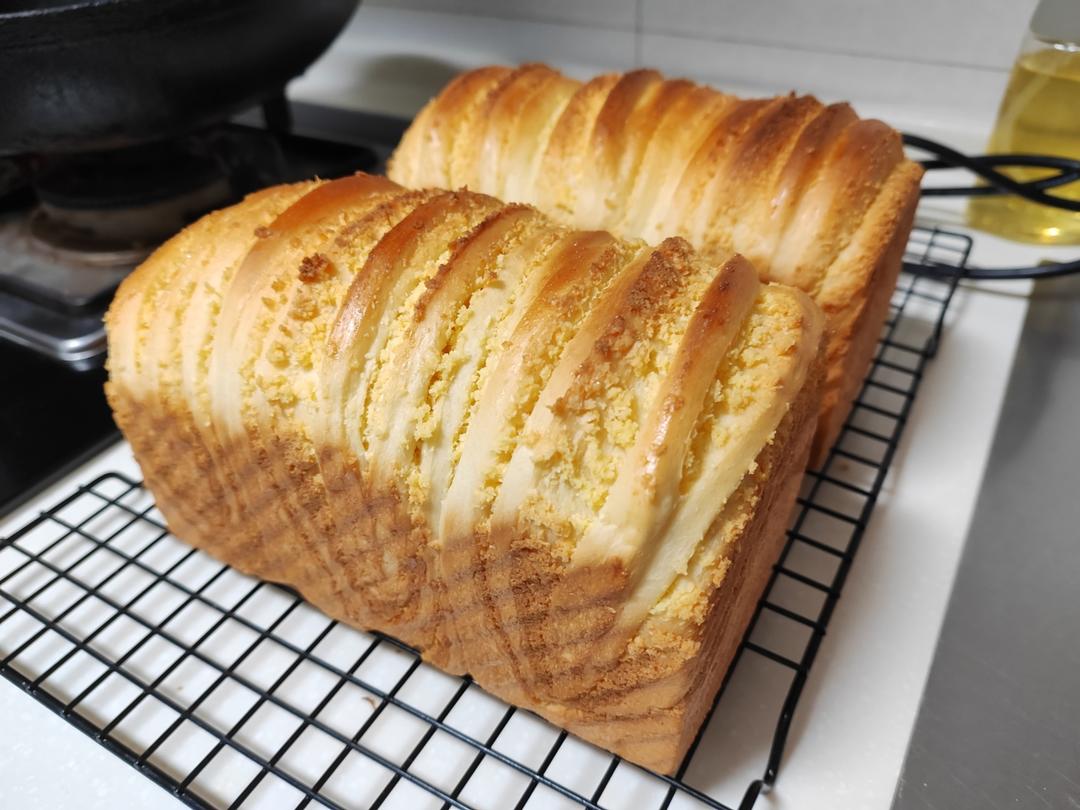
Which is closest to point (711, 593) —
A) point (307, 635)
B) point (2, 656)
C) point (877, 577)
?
point (877, 577)

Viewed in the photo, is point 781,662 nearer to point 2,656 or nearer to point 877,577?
point 877,577

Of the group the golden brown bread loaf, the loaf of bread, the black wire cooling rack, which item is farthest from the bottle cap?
the golden brown bread loaf

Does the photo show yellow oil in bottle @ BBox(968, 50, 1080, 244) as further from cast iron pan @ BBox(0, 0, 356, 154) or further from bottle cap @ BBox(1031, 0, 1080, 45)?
cast iron pan @ BBox(0, 0, 356, 154)

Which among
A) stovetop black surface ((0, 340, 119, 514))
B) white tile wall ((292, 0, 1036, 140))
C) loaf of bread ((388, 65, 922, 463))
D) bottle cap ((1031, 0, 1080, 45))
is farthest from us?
white tile wall ((292, 0, 1036, 140))

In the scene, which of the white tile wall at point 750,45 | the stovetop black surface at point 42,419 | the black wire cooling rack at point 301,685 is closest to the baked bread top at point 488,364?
the black wire cooling rack at point 301,685

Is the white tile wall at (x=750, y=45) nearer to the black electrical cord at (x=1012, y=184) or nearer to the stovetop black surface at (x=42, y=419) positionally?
the black electrical cord at (x=1012, y=184)

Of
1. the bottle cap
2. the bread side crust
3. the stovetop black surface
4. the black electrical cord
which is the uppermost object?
the bottle cap

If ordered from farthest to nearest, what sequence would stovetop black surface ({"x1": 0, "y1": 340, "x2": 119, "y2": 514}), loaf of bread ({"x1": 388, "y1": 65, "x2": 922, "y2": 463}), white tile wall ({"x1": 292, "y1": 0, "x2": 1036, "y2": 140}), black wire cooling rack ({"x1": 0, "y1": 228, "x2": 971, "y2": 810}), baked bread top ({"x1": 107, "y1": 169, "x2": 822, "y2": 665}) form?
white tile wall ({"x1": 292, "y1": 0, "x2": 1036, "y2": 140}) < stovetop black surface ({"x1": 0, "y1": 340, "x2": 119, "y2": 514}) < loaf of bread ({"x1": 388, "y1": 65, "x2": 922, "y2": 463}) < black wire cooling rack ({"x1": 0, "y1": 228, "x2": 971, "y2": 810}) < baked bread top ({"x1": 107, "y1": 169, "x2": 822, "y2": 665})
